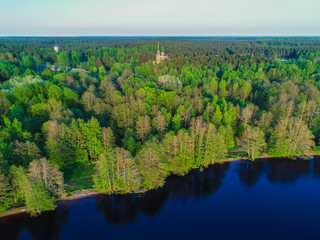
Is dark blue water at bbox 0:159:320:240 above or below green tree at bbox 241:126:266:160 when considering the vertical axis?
below

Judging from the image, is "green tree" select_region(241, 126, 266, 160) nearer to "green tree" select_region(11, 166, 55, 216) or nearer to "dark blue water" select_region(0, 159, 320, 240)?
"dark blue water" select_region(0, 159, 320, 240)

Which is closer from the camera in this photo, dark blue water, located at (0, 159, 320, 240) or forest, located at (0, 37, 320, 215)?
dark blue water, located at (0, 159, 320, 240)

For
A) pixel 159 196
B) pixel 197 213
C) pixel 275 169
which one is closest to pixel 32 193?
pixel 159 196

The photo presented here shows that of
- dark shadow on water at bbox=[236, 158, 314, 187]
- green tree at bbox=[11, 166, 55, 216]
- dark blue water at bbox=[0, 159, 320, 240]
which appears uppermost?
green tree at bbox=[11, 166, 55, 216]

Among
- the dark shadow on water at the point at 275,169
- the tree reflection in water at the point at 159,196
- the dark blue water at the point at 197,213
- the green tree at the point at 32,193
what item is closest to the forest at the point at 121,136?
the green tree at the point at 32,193

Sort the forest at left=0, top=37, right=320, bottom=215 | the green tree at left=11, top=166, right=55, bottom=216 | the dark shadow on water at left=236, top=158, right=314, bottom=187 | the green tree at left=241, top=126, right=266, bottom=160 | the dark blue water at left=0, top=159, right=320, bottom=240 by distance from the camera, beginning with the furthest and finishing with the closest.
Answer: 1. the green tree at left=241, top=126, right=266, bottom=160
2. the dark shadow on water at left=236, top=158, right=314, bottom=187
3. the forest at left=0, top=37, right=320, bottom=215
4. the dark blue water at left=0, top=159, right=320, bottom=240
5. the green tree at left=11, top=166, right=55, bottom=216

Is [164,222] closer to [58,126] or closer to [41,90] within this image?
[58,126]

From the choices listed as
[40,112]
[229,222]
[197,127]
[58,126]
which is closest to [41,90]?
[40,112]

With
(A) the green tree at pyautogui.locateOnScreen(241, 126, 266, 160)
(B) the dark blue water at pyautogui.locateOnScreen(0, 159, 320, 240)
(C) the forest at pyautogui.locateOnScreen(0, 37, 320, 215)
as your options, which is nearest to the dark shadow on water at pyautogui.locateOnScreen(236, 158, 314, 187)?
(B) the dark blue water at pyautogui.locateOnScreen(0, 159, 320, 240)
